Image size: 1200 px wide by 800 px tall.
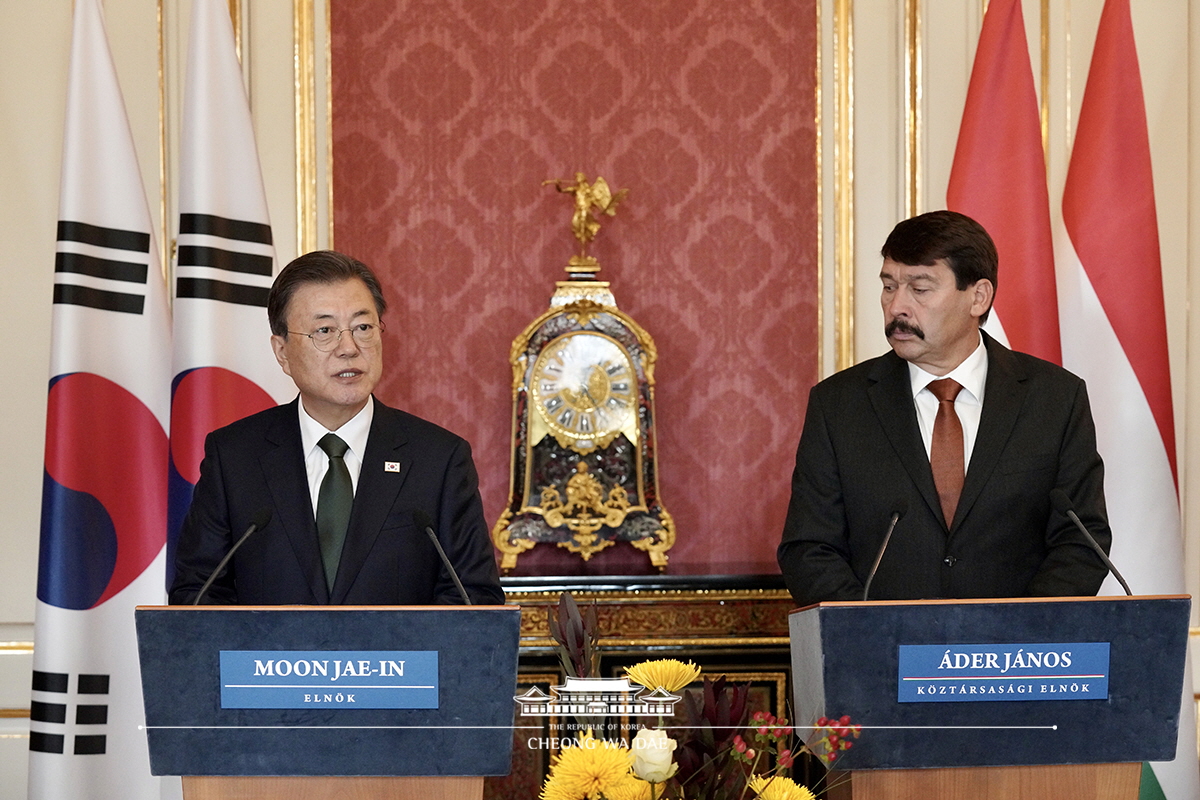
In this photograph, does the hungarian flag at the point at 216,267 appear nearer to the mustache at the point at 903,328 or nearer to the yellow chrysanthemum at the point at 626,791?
the mustache at the point at 903,328

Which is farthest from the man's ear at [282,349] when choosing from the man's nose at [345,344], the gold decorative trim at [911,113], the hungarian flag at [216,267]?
the gold decorative trim at [911,113]

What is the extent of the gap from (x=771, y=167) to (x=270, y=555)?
2546 millimetres

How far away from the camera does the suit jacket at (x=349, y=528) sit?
77.5 inches

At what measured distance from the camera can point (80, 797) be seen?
293 cm

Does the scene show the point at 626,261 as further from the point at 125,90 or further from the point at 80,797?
the point at 80,797

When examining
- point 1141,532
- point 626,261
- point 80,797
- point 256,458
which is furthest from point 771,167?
point 80,797

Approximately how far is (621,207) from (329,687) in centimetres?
277

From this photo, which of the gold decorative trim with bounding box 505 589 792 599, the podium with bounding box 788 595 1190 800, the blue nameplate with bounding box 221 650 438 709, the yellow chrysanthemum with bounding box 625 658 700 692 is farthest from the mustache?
the gold decorative trim with bounding box 505 589 792 599

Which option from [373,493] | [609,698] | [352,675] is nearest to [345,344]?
[373,493]

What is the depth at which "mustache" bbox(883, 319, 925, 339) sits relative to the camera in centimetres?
223

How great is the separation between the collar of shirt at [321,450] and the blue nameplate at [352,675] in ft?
1.99

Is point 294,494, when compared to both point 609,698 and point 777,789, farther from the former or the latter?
point 777,789

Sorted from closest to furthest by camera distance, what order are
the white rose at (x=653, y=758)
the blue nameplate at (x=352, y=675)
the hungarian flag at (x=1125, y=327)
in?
the white rose at (x=653, y=758) < the blue nameplate at (x=352, y=675) < the hungarian flag at (x=1125, y=327)

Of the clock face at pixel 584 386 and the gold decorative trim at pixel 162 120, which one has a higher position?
the gold decorative trim at pixel 162 120
